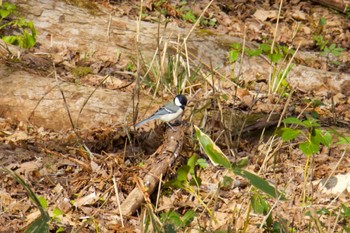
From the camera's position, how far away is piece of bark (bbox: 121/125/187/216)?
14.3 feet

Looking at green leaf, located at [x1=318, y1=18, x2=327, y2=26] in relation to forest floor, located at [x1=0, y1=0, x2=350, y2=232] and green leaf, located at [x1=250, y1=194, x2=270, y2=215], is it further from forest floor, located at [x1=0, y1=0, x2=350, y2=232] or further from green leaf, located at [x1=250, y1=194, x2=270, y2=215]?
green leaf, located at [x1=250, y1=194, x2=270, y2=215]

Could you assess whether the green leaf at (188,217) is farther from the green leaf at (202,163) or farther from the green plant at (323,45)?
the green plant at (323,45)

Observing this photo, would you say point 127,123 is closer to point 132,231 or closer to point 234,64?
point 132,231

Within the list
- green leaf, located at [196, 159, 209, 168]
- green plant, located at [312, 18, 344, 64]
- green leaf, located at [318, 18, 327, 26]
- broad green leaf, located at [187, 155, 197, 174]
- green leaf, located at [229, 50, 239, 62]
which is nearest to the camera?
broad green leaf, located at [187, 155, 197, 174]

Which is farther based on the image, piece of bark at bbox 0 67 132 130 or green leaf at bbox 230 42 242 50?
green leaf at bbox 230 42 242 50

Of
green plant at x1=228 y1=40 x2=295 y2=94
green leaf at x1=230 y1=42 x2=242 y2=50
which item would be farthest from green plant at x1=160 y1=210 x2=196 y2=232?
green leaf at x1=230 y1=42 x2=242 y2=50

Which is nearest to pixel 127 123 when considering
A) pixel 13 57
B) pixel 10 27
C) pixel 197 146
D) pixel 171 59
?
pixel 197 146

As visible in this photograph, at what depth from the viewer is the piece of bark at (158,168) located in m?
4.37

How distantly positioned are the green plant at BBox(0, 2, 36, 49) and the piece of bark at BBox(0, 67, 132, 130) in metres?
0.74

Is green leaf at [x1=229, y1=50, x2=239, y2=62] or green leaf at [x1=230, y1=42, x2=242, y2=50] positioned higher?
green leaf at [x1=229, y1=50, x2=239, y2=62]

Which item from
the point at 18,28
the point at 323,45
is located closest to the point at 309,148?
the point at 18,28

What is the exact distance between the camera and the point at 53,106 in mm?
5285

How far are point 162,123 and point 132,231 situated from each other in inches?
46.2

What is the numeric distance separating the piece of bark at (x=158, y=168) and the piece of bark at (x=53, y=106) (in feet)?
1.79
